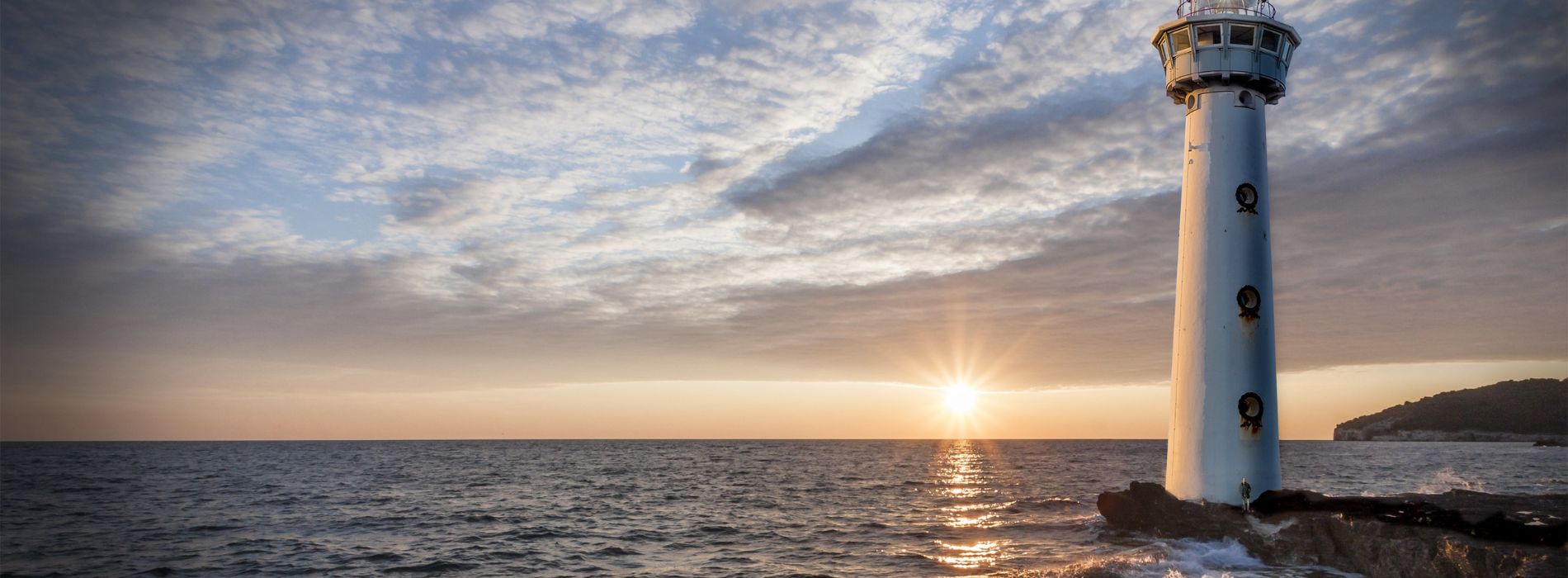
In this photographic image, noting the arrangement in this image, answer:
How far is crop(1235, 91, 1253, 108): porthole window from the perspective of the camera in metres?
24.0

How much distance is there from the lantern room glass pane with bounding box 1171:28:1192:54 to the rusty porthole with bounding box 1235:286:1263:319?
704 centimetres

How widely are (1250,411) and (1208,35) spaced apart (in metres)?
10.5

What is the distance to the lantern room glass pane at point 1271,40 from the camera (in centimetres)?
2408

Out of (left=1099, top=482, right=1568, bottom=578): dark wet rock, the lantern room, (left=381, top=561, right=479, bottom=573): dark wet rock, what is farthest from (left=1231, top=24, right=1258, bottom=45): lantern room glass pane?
(left=381, top=561, right=479, bottom=573): dark wet rock

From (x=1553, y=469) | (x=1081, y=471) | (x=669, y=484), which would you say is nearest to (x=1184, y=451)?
(x=669, y=484)

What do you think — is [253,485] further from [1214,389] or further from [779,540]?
[1214,389]

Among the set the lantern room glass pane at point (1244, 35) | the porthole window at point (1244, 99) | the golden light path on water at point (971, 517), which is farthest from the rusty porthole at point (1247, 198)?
the golden light path on water at point (971, 517)

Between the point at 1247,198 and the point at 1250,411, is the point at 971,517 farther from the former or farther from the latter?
the point at 1247,198

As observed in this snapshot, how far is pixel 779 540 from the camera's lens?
3206 cm

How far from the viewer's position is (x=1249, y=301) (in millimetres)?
23016

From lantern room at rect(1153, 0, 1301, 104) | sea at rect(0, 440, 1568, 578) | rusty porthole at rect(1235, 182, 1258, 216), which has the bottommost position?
sea at rect(0, 440, 1568, 578)

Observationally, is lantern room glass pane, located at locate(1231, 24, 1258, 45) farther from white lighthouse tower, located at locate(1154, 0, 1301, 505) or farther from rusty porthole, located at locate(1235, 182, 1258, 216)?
rusty porthole, located at locate(1235, 182, 1258, 216)

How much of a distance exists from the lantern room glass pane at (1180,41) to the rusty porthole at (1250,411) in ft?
32.4

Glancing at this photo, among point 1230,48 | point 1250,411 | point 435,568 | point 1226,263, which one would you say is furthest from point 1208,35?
point 435,568
